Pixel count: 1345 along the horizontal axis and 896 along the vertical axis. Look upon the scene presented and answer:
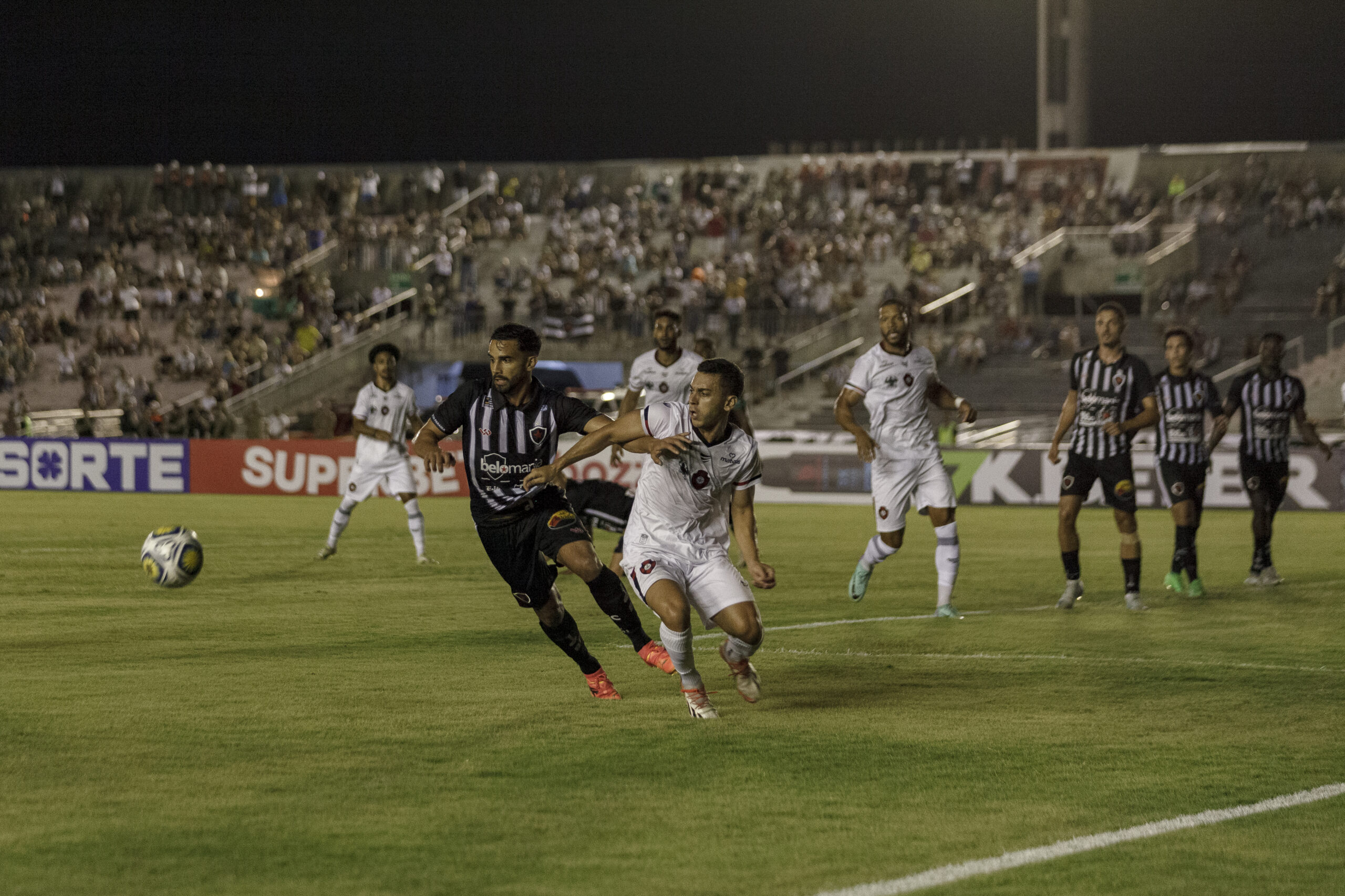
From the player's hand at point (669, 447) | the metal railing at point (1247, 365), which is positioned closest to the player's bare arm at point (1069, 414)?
the player's hand at point (669, 447)

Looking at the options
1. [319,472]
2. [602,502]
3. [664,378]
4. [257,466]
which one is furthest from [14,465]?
[664,378]

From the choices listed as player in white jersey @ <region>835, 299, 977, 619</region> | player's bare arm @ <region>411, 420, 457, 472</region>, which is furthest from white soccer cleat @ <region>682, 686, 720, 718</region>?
player in white jersey @ <region>835, 299, 977, 619</region>

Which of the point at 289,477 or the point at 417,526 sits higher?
the point at 289,477

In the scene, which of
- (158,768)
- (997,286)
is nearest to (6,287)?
(997,286)

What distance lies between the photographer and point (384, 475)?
52.4ft

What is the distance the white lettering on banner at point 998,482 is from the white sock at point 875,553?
13.8 m

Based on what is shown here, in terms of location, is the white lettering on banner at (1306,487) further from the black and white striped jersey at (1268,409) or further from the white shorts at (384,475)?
the white shorts at (384,475)

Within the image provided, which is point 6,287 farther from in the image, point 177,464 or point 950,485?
point 950,485

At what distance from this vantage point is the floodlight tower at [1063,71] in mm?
44281

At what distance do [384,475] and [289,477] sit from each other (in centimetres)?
1241

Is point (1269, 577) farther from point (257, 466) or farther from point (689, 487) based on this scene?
point (257, 466)

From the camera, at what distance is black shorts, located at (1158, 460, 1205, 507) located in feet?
44.5

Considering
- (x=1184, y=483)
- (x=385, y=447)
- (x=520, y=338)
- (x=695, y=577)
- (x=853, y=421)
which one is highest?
(x=520, y=338)

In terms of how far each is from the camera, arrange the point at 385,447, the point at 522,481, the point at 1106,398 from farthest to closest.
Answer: the point at 385,447, the point at 1106,398, the point at 522,481
